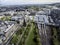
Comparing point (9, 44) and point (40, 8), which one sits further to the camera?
point (40, 8)

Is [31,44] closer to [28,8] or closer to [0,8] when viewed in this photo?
[28,8]

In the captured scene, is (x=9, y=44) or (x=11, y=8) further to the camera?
(x=11, y=8)

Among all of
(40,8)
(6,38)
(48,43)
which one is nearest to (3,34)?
(6,38)

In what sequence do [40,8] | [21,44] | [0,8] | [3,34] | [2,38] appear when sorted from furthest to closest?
[0,8], [40,8], [3,34], [2,38], [21,44]

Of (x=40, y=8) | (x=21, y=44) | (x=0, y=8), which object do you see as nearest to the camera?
(x=21, y=44)

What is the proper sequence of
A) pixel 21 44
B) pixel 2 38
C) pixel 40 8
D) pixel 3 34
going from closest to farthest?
pixel 21 44
pixel 2 38
pixel 3 34
pixel 40 8

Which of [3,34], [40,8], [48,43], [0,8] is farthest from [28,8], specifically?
[48,43]

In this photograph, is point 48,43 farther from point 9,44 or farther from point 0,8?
point 0,8

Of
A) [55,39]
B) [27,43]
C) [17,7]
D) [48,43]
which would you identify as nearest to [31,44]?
[27,43]
